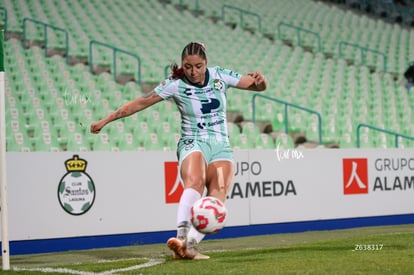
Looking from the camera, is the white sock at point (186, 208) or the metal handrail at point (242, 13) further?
the metal handrail at point (242, 13)

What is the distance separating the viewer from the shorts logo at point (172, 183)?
38.1 ft

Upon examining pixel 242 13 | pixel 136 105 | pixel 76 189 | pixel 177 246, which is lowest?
pixel 177 246

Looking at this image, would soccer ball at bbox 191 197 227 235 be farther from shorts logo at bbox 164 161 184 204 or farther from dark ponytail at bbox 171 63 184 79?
shorts logo at bbox 164 161 184 204

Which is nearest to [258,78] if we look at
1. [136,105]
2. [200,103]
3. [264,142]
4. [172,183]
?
[200,103]

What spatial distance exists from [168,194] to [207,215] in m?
4.80

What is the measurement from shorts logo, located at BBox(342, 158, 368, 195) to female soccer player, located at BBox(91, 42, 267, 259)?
6.29 m

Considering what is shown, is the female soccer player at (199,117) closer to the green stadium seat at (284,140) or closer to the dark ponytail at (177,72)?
the dark ponytail at (177,72)

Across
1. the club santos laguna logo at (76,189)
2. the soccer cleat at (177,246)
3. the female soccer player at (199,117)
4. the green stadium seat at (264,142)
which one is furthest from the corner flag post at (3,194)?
the green stadium seat at (264,142)

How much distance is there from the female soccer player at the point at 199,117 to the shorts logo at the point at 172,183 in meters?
4.03

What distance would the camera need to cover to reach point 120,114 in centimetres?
750

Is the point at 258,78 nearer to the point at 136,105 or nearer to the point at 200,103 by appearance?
the point at 200,103

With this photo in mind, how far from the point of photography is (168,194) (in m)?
11.6

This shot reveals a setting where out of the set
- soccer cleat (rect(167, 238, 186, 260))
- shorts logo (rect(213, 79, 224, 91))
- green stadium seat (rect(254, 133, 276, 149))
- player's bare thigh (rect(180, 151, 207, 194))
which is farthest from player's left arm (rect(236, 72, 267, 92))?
green stadium seat (rect(254, 133, 276, 149))

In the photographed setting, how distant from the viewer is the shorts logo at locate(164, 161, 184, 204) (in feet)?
38.1
